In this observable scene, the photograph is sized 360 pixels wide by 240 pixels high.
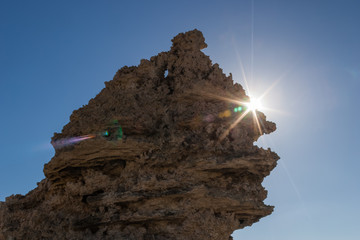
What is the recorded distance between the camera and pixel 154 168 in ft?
42.9

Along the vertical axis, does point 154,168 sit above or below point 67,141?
below

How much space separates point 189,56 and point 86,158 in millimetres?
6130

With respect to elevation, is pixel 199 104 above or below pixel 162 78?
below

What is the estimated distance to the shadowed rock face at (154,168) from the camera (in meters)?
12.4

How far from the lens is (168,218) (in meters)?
12.2

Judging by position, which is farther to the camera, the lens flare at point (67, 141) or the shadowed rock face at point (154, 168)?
the lens flare at point (67, 141)

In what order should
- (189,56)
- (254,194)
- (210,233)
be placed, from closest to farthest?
(210,233)
(254,194)
(189,56)

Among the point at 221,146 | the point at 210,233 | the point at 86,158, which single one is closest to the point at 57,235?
the point at 86,158

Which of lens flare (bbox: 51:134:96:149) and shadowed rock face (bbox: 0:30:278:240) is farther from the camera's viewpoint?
lens flare (bbox: 51:134:96:149)

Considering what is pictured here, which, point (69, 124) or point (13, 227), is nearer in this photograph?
point (13, 227)

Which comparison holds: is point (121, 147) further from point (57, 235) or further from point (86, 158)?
point (57, 235)

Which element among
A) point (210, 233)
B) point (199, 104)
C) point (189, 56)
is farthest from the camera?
point (189, 56)

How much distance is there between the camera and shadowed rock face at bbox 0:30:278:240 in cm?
1237

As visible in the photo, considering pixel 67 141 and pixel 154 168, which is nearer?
pixel 154 168
